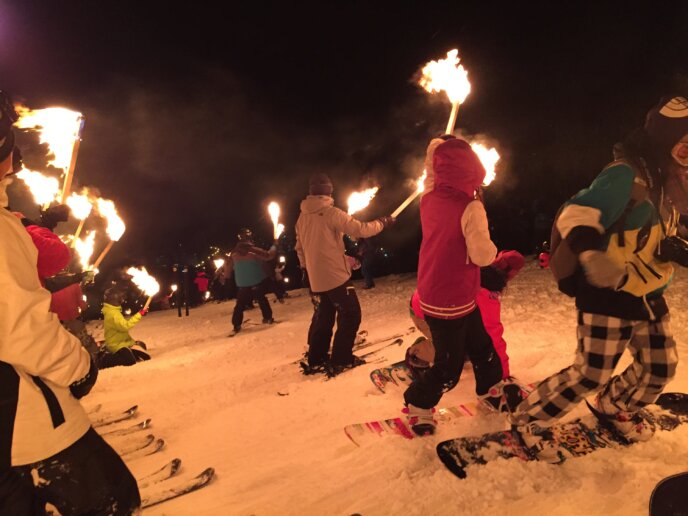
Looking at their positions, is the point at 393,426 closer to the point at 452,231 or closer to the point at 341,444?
the point at 341,444

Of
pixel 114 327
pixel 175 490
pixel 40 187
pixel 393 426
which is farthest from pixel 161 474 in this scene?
pixel 114 327

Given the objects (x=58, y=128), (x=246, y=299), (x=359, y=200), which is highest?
(x=58, y=128)

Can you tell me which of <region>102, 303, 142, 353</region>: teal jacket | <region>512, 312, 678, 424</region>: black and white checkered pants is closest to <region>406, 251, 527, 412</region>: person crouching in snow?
<region>512, 312, 678, 424</region>: black and white checkered pants

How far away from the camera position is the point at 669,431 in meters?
2.85

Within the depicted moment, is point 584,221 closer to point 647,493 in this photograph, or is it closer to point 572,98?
point 647,493

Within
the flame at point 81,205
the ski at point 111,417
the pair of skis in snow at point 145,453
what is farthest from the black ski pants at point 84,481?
the flame at point 81,205

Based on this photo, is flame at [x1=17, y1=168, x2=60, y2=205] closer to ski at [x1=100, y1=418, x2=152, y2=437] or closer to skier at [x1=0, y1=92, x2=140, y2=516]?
ski at [x1=100, y1=418, x2=152, y2=437]

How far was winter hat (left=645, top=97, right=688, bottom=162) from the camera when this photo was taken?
2.37 metres

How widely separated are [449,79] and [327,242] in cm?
212

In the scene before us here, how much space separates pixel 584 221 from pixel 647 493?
1.44 meters

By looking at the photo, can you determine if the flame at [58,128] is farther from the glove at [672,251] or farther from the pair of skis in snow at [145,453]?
the glove at [672,251]

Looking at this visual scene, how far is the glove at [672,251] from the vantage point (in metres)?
2.38

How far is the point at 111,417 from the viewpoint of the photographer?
456cm

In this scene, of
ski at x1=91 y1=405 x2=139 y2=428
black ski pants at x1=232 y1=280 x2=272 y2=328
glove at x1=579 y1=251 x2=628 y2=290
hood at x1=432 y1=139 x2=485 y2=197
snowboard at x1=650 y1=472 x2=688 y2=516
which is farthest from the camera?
black ski pants at x1=232 y1=280 x2=272 y2=328
